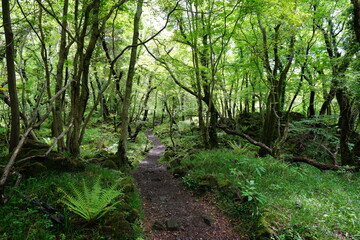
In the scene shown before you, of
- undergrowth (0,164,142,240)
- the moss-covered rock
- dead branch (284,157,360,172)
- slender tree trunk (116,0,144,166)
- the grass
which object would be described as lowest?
dead branch (284,157,360,172)

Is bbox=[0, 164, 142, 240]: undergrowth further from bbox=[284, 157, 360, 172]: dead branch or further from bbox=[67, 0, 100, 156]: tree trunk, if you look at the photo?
bbox=[284, 157, 360, 172]: dead branch

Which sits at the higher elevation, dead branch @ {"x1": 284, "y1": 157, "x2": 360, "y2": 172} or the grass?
the grass

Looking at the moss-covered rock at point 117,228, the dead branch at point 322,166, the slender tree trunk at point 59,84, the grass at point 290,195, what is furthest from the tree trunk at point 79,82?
the dead branch at point 322,166

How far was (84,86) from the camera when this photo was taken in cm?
547

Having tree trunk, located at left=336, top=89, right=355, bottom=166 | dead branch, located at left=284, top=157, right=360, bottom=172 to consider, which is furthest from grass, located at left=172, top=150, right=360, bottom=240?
tree trunk, located at left=336, top=89, right=355, bottom=166

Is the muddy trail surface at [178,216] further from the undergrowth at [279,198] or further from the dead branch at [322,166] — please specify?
the dead branch at [322,166]

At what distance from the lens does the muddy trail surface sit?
3.88 meters

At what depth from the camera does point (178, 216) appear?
4.44m

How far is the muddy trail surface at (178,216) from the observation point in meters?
3.88

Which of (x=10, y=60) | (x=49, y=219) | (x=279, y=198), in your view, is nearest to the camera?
(x=49, y=219)

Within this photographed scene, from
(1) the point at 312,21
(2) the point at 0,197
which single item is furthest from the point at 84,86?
(1) the point at 312,21

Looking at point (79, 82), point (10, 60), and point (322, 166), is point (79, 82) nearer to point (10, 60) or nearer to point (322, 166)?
point (10, 60)

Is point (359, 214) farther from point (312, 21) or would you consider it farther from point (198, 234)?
point (312, 21)

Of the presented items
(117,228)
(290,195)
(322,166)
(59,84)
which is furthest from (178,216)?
(322,166)
